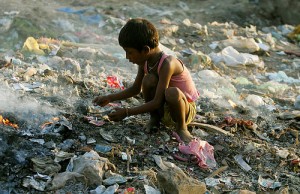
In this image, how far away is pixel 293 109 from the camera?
4.84 metres

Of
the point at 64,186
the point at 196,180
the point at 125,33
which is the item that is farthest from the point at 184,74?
the point at 64,186

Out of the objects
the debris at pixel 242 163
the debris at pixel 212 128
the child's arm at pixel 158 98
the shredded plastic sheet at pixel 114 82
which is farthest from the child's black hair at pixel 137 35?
the shredded plastic sheet at pixel 114 82

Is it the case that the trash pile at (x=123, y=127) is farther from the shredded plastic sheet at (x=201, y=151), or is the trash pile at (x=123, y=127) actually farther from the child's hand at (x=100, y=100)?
the child's hand at (x=100, y=100)

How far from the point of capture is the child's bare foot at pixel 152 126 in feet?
11.8

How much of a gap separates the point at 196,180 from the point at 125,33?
103cm

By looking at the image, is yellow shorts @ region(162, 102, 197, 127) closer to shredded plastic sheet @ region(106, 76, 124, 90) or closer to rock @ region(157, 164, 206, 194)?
rock @ region(157, 164, 206, 194)

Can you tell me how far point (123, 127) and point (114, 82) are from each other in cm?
99

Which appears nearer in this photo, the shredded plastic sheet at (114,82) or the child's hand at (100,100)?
the child's hand at (100,100)

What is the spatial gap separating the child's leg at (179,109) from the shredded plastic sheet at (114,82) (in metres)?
1.15

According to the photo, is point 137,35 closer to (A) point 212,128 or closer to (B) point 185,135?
(B) point 185,135

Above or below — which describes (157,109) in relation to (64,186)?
above

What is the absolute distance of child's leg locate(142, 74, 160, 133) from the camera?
3.43 metres

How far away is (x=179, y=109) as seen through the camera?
11.1 ft

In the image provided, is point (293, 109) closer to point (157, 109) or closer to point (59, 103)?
point (157, 109)
